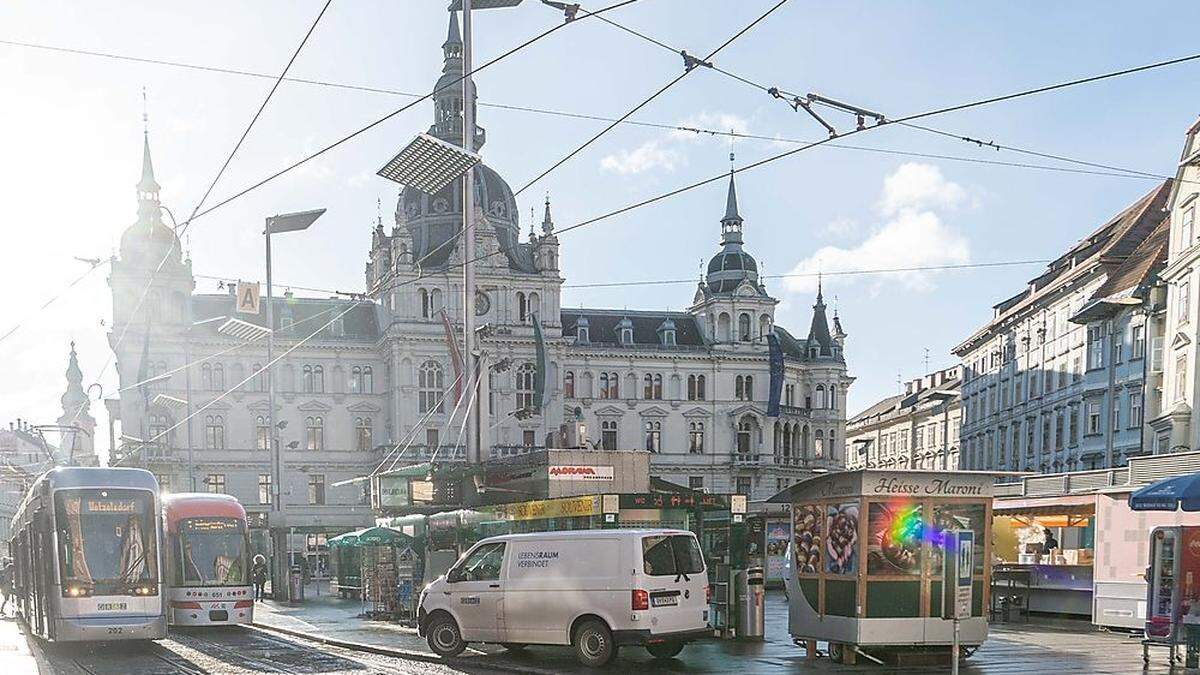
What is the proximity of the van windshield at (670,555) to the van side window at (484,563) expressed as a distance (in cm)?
268

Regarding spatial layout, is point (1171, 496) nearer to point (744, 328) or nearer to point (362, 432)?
point (362, 432)

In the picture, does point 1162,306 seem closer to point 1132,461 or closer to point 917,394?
point 1132,461

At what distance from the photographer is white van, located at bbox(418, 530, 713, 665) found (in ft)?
58.9

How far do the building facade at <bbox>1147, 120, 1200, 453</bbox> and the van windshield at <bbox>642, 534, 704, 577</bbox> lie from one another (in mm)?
27340

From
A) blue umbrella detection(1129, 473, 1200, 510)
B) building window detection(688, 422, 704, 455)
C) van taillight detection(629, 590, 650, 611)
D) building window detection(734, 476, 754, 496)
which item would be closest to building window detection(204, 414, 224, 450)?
building window detection(688, 422, 704, 455)

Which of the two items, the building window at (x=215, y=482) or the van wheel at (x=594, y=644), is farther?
the building window at (x=215, y=482)

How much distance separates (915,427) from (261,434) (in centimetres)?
5314

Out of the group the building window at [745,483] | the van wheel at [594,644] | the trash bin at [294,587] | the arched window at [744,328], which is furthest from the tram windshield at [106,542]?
the arched window at [744,328]

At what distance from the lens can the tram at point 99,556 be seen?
21031 mm

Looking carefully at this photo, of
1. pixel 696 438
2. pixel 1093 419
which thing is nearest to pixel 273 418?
pixel 1093 419

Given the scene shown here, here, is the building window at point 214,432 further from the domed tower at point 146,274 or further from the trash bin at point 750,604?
the trash bin at point 750,604

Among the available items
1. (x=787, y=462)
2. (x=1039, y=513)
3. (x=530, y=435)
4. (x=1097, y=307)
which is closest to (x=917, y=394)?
(x=787, y=462)

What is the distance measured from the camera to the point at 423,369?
84688 mm

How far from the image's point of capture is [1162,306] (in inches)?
1827
